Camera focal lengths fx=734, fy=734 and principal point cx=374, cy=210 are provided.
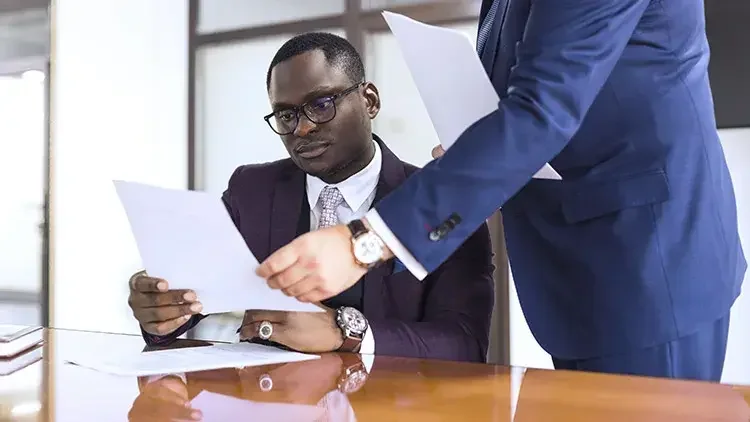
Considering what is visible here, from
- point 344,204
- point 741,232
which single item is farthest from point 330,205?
point 741,232

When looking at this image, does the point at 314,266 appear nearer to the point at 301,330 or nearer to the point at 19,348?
the point at 301,330

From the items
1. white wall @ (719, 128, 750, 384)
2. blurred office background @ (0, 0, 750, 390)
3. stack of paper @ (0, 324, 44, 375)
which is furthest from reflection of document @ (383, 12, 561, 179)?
blurred office background @ (0, 0, 750, 390)

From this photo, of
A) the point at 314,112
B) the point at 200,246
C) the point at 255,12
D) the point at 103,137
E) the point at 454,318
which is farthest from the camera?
the point at 255,12

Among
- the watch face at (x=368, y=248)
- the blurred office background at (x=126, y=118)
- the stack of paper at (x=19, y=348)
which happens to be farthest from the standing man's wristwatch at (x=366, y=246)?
the blurred office background at (x=126, y=118)

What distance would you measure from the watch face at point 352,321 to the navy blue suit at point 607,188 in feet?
0.91

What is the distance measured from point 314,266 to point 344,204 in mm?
627

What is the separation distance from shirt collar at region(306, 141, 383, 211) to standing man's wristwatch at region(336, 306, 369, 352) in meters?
0.30

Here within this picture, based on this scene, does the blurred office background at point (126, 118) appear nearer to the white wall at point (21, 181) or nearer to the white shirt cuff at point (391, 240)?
the white wall at point (21, 181)

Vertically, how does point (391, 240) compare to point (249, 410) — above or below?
above

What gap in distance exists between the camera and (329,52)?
146 cm

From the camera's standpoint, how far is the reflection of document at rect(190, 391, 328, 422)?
710 mm

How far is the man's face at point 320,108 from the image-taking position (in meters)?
1.38

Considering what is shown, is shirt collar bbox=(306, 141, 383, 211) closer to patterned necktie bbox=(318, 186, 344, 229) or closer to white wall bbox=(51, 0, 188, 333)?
patterned necktie bbox=(318, 186, 344, 229)

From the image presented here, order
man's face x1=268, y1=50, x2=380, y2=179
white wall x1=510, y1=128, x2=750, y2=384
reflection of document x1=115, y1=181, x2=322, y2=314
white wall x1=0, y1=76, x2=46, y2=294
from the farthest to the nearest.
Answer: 1. white wall x1=0, y1=76, x2=46, y2=294
2. white wall x1=510, y1=128, x2=750, y2=384
3. man's face x1=268, y1=50, x2=380, y2=179
4. reflection of document x1=115, y1=181, x2=322, y2=314
